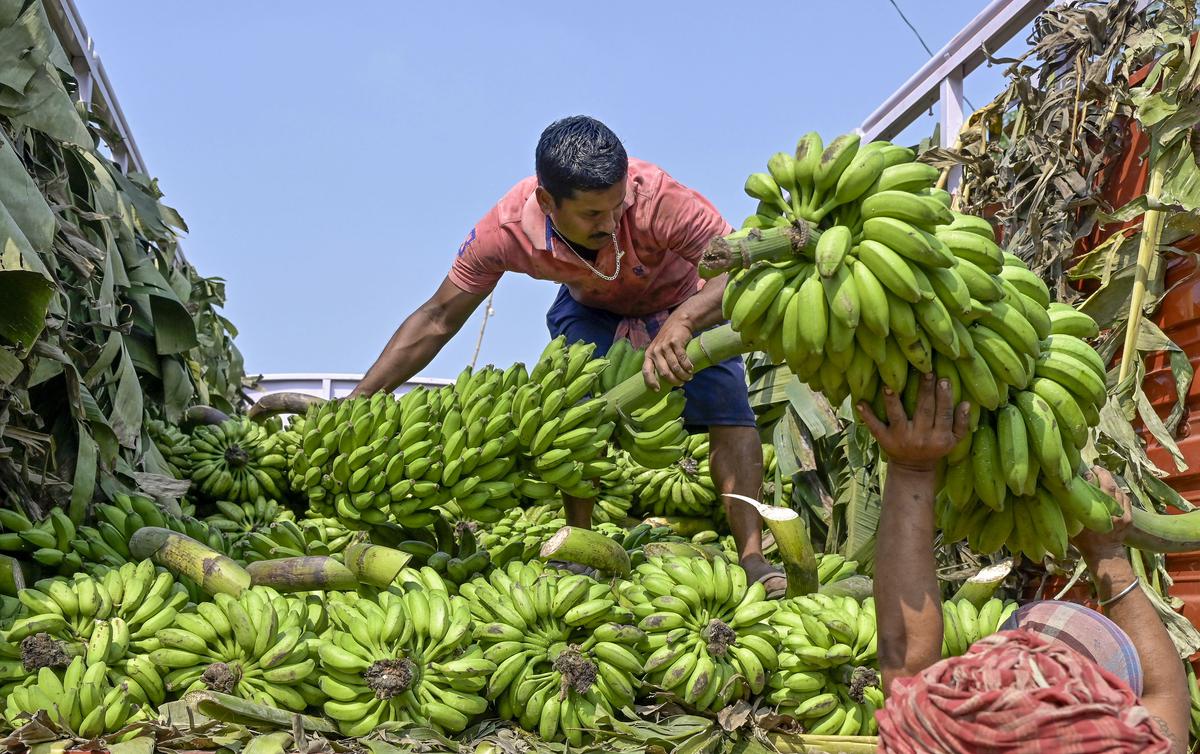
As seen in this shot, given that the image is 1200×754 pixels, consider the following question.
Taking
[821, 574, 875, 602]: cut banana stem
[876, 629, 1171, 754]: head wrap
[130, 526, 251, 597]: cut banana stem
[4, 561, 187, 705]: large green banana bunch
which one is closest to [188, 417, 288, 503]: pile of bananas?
[130, 526, 251, 597]: cut banana stem

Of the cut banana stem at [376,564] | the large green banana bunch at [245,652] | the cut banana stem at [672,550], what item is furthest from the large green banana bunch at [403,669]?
the cut banana stem at [672,550]

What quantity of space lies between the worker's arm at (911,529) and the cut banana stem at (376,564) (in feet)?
4.80

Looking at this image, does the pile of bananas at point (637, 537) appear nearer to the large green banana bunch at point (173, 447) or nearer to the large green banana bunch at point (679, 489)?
the large green banana bunch at point (679, 489)

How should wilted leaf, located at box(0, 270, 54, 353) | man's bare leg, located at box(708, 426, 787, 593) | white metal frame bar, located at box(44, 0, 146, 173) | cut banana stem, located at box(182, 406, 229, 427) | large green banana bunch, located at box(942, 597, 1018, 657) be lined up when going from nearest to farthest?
large green banana bunch, located at box(942, 597, 1018, 657) < wilted leaf, located at box(0, 270, 54, 353) < man's bare leg, located at box(708, 426, 787, 593) < white metal frame bar, located at box(44, 0, 146, 173) < cut banana stem, located at box(182, 406, 229, 427)

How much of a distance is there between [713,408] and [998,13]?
269 centimetres

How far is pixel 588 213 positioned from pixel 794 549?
4.06 ft

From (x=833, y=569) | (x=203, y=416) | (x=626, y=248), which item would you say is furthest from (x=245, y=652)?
(x=203, y=416)

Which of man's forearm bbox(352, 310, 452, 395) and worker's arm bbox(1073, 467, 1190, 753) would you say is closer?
worker's arm bbox(1073, 467, 1190, 753)

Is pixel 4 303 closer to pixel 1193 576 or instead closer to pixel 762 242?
pixel 762 242

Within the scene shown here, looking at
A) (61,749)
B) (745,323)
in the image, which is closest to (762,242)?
(745,323)

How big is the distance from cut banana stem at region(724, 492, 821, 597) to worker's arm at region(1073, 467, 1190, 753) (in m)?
0.82

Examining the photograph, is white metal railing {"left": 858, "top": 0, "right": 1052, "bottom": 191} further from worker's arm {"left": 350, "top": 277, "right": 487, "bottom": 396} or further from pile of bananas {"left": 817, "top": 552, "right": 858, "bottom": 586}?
worker's arm {"left": 350, "top": 277, "right": 487, "bottom": 396}

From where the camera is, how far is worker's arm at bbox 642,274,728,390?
312 cm

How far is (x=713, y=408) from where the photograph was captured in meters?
3.90
